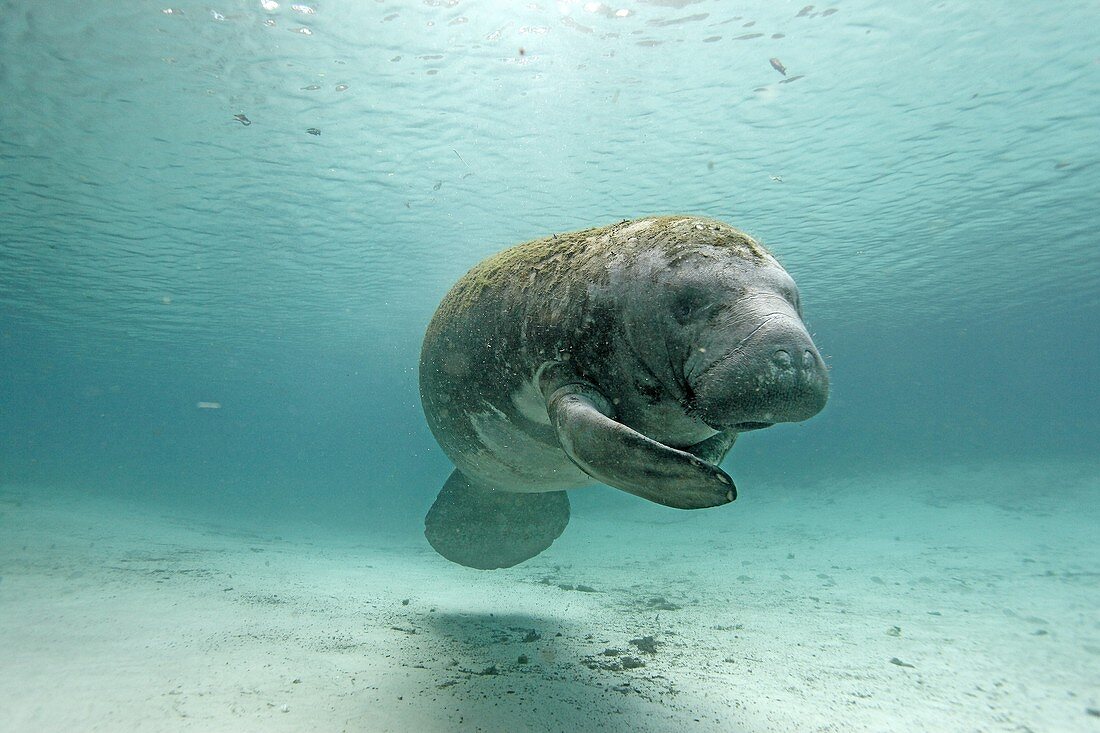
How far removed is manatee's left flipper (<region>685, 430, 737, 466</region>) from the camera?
10.8 feet

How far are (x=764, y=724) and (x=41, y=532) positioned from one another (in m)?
14.4

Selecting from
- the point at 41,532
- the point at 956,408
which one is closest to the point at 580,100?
the point at 41,532

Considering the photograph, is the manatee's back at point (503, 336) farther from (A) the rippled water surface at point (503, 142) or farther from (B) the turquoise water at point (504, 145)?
(B) the turquoise water at point (504, 145)

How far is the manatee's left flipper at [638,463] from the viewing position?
209 centimetres

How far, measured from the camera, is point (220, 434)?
15625 cm

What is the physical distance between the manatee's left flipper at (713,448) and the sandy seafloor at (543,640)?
147 centimetres

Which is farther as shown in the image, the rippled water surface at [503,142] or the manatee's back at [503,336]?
the rippled water surface at [503,142]

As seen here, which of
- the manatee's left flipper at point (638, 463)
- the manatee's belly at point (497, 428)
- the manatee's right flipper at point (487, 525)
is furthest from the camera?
the manatee's right flipper at point (487, 525)

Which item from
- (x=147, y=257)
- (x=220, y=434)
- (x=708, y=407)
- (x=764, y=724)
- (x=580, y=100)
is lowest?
(x=220, y=434)

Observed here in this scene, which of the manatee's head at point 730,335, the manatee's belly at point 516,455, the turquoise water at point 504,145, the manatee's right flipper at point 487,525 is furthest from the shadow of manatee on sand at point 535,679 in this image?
the turquoise water at point 504,145

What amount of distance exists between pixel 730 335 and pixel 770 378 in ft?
0.89

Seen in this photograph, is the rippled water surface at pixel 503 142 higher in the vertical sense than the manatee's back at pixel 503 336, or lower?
higher

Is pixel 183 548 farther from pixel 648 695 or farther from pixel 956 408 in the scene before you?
pixel 956 408

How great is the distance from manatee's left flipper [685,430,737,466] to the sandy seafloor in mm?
1472
